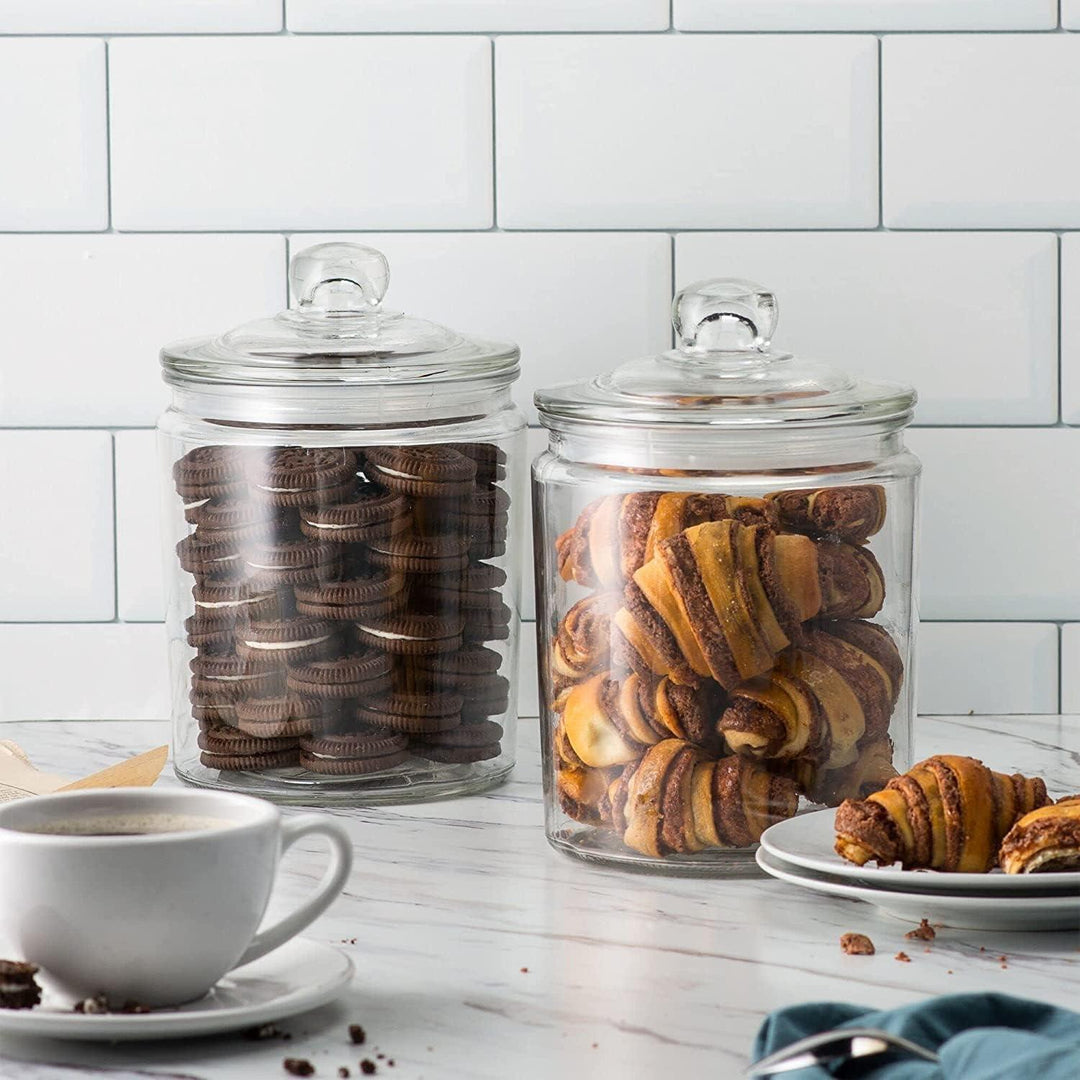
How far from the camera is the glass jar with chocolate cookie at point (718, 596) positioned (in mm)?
873

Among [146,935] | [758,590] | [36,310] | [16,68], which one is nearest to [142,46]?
[16,68]

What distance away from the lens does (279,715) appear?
1038 mm

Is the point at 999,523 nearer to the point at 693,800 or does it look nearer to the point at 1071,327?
the point at 1071,327

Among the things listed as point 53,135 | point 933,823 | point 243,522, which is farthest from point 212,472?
point 933,823

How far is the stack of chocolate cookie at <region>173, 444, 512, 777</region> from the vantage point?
1.03 metres

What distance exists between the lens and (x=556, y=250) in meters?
1.27

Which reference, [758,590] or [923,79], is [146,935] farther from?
[923,79]

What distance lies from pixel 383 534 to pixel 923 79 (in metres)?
0.56

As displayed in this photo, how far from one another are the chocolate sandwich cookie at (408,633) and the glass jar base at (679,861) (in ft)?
0.61

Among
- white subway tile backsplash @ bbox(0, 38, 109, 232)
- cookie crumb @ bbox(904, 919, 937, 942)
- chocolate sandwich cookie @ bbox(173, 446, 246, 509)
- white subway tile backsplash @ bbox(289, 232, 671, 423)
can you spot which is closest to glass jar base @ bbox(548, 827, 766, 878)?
cookie crumb @ bbox(904, 919, 937, 942)

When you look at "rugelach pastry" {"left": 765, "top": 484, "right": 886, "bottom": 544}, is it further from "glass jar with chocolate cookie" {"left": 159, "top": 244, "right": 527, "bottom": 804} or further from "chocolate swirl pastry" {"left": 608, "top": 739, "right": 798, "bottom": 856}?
"glass jar with chocolate cookie" {"left": 159, "top": 244, "right": 527, "bottom": 804}

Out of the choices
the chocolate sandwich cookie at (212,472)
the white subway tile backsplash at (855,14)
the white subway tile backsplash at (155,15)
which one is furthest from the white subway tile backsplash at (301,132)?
the chocolate sandwich cookie at (212,472)

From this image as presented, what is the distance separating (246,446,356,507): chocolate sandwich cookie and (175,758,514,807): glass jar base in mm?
173

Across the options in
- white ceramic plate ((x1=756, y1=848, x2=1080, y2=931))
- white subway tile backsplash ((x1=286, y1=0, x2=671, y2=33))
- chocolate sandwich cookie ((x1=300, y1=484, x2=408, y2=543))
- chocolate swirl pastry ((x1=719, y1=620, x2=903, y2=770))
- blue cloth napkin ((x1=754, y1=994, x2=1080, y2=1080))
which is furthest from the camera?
white subway tile backsplash ((x1=286, y1=0, x2=671, y2=33))
